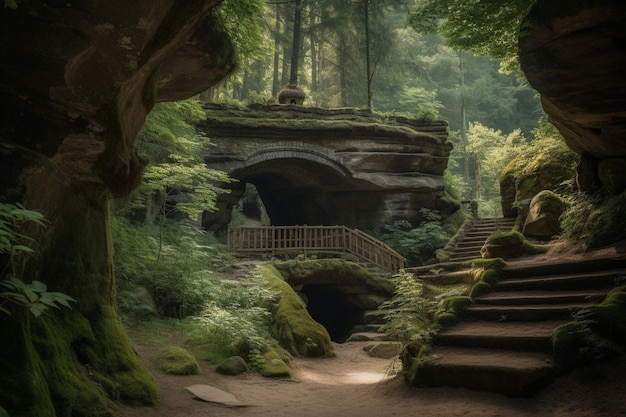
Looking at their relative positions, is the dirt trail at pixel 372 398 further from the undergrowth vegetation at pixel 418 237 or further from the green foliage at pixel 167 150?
the undergrowth vegetation at pixel 418 237

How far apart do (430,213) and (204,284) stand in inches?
526

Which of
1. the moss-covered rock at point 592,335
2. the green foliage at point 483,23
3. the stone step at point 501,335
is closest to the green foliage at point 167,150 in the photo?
the green foliage at point 483,23

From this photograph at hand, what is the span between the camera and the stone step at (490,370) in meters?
4.66

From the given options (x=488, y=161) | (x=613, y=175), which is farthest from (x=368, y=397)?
(x=488, y=161)

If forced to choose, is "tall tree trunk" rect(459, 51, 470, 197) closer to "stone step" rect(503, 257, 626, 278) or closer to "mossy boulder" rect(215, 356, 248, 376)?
"stone step" rect(503, 257, 626, 278)

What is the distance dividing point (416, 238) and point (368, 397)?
13973 mm

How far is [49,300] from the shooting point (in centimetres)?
221

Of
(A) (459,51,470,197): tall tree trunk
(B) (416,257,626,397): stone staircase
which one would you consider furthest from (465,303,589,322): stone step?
(A) (459,51,470,197): tall tree trunk

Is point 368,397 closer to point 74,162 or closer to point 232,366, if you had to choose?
point 232,366

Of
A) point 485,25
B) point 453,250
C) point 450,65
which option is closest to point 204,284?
point 485,25

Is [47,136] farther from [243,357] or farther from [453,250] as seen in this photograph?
[453,250]

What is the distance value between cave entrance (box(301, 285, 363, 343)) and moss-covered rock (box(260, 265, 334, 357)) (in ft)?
16.1

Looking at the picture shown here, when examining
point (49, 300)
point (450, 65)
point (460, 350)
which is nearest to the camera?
point (49, 300)

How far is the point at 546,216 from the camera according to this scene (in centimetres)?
1098
